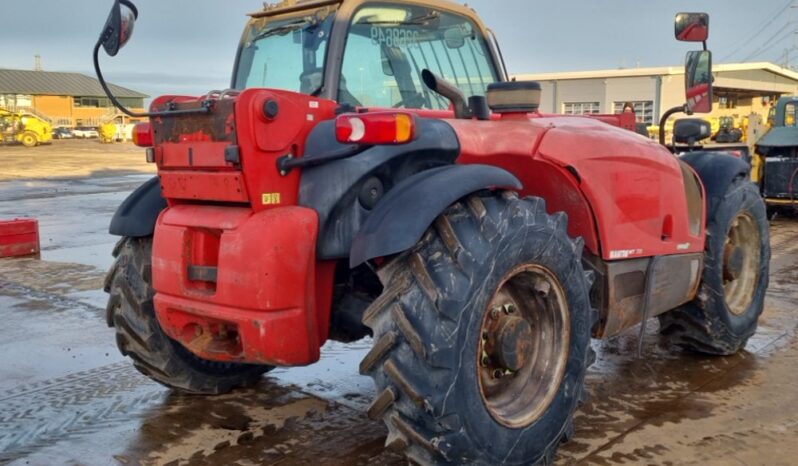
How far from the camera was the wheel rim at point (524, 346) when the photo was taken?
335 cm

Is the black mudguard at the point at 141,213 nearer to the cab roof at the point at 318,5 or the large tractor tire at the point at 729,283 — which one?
the cab roof at the point at 318,5

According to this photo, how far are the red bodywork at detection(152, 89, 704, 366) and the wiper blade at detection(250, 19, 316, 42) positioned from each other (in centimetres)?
84

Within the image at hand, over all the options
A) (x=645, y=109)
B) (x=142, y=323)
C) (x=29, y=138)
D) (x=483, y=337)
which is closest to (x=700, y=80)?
(x=483, y=337)

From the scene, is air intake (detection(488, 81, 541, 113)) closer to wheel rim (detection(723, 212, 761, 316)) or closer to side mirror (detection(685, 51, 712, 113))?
side mirror (detection(685, 51, 712, 113))

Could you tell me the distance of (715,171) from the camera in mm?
5195

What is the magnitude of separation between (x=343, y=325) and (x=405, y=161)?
0.83m

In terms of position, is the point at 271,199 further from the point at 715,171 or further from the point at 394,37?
the point at 715,171

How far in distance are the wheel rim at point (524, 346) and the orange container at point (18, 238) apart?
8.09m

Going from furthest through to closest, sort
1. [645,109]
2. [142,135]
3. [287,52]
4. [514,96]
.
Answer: [645,109] < [287,52] < [142,135] < [514,96]

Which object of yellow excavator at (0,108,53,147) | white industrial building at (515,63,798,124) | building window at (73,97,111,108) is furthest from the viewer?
building window at (73,97,111,108)

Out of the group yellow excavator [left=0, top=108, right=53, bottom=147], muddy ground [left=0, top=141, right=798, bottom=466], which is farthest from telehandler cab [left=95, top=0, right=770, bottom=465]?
yellow excavator [left=0, top=108, right=53, bottom=147]

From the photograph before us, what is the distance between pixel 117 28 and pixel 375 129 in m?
1.16

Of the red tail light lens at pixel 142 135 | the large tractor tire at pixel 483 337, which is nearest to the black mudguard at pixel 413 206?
the large tractor tire at pixel 483 337

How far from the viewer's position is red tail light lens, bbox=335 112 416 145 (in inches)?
114
